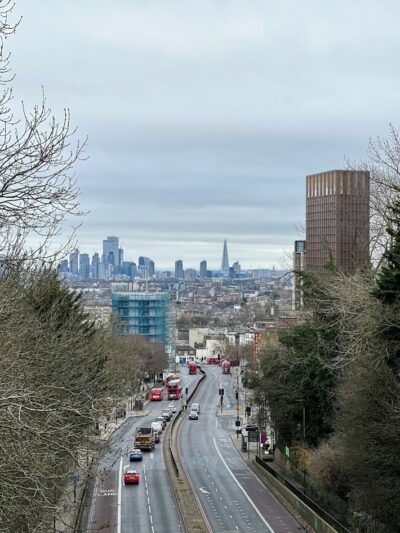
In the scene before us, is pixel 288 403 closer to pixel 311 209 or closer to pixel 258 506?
pixel 258 506

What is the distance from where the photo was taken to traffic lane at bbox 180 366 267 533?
126ft

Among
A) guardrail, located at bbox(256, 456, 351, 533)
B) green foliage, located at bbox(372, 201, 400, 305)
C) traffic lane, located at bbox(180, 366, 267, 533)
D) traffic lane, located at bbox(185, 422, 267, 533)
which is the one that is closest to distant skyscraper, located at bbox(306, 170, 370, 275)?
traffic lane, located at bbox(180, 366, 267, 533)

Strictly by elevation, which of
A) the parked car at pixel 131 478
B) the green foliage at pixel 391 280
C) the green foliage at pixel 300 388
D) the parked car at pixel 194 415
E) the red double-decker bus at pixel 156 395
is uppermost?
the green foliage at pixel 391 280

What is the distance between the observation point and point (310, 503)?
38.5 metres

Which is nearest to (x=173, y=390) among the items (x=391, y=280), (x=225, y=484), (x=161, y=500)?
(x=225, y=484)

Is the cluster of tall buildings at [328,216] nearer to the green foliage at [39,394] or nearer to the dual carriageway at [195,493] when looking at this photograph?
the dual carriageway at [195,493]

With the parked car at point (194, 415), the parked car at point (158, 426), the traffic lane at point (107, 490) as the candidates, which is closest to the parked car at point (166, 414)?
the parked car at point (194, 415)

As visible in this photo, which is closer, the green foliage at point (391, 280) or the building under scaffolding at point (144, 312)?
the green foliage at point (391, 280)

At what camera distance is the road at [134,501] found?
37.1m

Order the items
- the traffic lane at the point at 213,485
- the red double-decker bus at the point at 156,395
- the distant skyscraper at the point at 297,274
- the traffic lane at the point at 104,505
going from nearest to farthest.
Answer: the traffic lane at the point at 104,505 < the traffic lane at the point at 213,485 < the distant skyscraper at the point at 297,274 < the red double-decker bus at the point at 156,395

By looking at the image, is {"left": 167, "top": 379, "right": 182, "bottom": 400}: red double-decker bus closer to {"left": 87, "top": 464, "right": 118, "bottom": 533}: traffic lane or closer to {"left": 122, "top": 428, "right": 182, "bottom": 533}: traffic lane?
{"left": 122, "top": 428, "right": 182, "bottom": 533}: traffic lane

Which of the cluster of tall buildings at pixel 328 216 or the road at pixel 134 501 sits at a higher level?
the cluster of tall buildings at pixel 328 216

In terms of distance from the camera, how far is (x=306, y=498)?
39469 millimetres

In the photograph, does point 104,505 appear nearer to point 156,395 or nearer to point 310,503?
point 310,503
